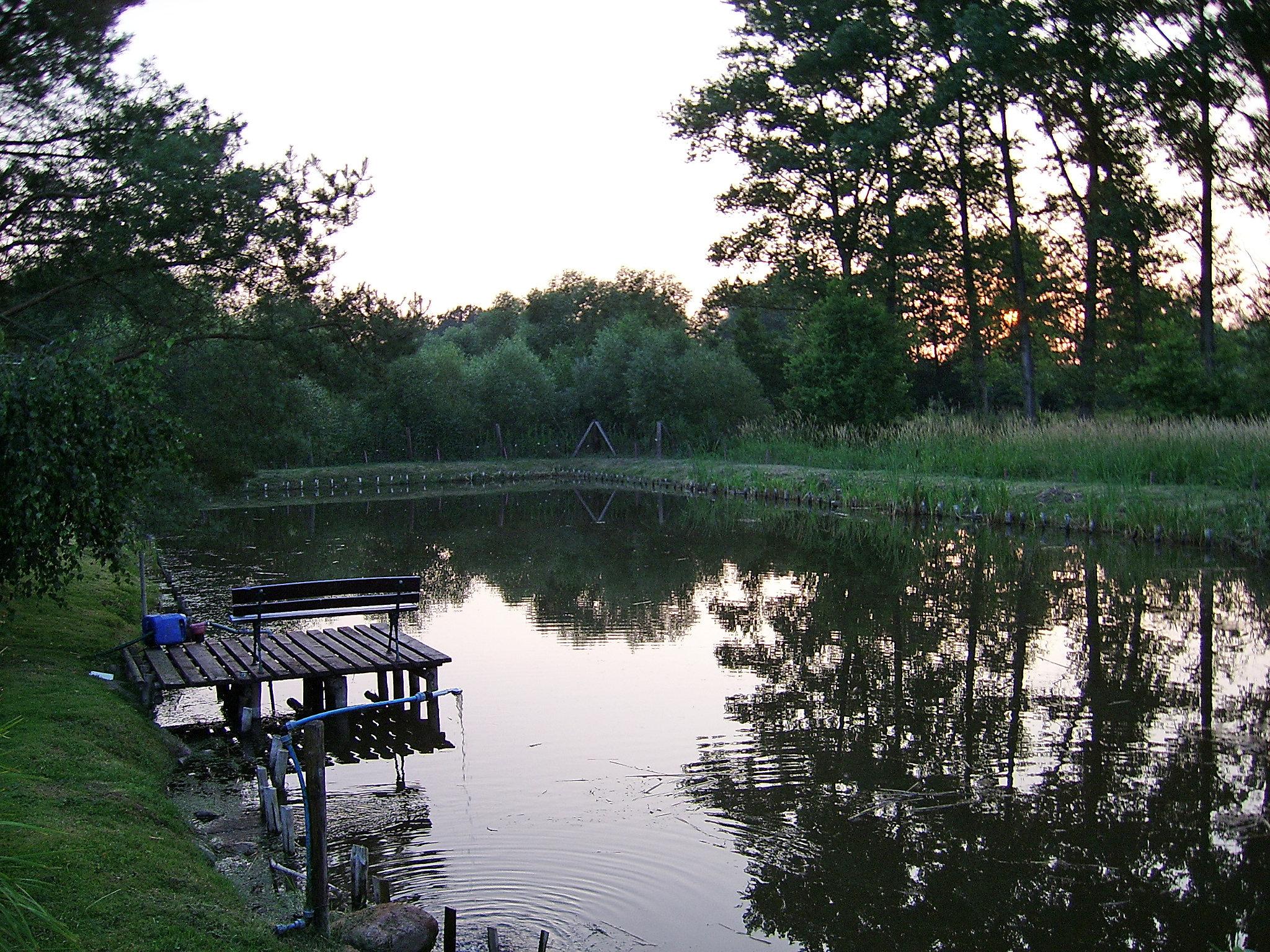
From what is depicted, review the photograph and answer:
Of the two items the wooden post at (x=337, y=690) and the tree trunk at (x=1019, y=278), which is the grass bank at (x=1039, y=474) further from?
the wooden post at (x=337, y=690)

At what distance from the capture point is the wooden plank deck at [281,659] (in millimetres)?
8734

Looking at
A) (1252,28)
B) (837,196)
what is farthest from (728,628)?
(837,196)

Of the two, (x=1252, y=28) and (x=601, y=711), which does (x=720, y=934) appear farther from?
(x=1252, y=28)

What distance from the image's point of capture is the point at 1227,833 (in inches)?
248

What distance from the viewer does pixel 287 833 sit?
20.1 ft

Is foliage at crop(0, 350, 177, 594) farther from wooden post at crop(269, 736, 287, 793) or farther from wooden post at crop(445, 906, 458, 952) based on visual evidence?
wooden post at crop(445, 906, 458, 952)

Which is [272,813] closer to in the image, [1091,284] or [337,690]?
[337,690]

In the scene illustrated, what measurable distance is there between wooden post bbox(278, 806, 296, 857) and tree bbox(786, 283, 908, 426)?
2848 cm

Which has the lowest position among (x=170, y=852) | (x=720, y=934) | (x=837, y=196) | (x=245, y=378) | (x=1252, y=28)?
(x=720, y=934)

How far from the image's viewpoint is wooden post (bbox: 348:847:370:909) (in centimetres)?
541

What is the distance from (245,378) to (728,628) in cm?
742

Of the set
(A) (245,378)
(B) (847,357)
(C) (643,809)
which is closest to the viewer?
(C) (643,809)

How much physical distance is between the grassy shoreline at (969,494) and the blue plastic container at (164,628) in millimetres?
14174

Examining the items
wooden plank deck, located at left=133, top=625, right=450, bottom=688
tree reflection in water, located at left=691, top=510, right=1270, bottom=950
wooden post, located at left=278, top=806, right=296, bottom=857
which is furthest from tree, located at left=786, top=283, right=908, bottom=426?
wooden post, located at left=278, top=806, right=296, bottom=857
